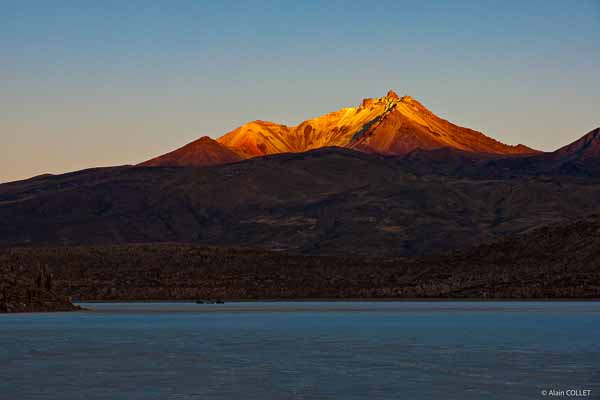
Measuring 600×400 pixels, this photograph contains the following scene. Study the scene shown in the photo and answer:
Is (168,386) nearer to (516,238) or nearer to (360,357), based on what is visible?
(360,357)

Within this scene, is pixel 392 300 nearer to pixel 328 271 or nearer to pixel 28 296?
pixel 328 271

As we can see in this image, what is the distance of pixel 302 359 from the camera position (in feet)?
155

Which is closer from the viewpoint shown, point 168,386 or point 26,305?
point 168,386

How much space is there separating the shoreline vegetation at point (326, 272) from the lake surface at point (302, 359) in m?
65.6

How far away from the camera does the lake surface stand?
3669 cm

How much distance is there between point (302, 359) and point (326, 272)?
372ft

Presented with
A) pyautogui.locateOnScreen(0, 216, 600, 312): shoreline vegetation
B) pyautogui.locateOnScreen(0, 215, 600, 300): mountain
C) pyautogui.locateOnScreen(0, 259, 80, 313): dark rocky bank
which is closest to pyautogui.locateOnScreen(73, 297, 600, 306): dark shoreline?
pyautogui.locateOnScreen(0, 216, 600, 312): shoreline vegetation

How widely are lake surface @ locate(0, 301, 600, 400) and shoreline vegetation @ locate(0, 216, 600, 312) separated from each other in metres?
65.6

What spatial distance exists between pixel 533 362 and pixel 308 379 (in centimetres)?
976

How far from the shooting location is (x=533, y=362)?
4438 cm

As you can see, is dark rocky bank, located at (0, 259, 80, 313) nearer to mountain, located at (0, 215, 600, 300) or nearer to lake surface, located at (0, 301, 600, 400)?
lake surface, located at (0, 301, 600, 400)

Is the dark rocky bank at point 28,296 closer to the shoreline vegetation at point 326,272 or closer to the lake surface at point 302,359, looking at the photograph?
the shoreline vegetation at point 326,272

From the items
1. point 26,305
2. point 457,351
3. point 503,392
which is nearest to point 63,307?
point 26,305

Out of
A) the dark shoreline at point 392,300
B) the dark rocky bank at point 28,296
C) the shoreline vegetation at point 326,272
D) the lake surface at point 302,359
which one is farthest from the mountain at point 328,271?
the lake surface at point 302,359
